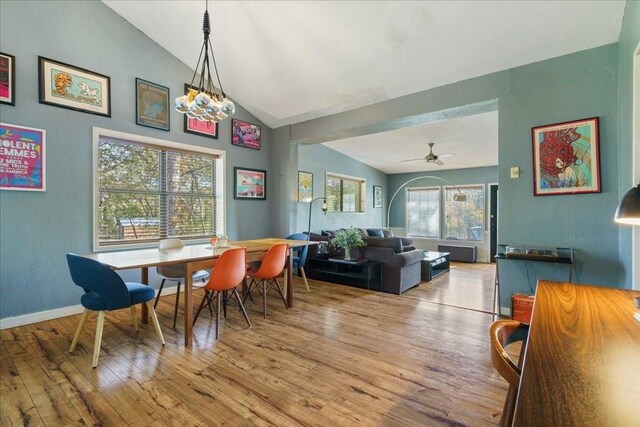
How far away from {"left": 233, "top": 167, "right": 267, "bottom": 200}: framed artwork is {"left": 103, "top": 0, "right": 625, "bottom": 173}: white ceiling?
1122mm

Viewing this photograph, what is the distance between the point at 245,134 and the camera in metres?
5.27

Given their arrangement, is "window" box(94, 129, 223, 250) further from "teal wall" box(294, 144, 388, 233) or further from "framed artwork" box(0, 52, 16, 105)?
"teal wall" box(294, 144, 388, 233)

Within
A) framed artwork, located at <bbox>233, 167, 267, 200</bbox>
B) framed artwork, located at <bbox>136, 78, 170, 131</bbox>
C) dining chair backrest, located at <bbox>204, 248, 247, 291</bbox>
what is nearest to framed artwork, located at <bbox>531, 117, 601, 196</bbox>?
dining chair backrest, located at <bbox>204, 248, 247, 291</bbox>

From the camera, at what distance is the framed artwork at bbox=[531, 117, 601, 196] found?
2.86 m

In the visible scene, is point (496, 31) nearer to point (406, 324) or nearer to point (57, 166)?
point (406, 324)

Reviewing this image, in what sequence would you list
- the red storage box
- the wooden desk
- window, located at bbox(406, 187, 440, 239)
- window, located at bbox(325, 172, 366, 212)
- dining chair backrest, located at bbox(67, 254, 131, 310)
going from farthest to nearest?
window, located at bbox(406, 187, 440, 239), window, located at bbox(325, 172, 366, 212), the red storage box, dining chair backrest, located at bbox(67, 254, 131, 310), the wooden desk

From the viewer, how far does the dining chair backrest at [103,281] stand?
87.1 inches

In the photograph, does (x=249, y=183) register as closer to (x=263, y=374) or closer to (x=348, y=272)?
(x=348, y=272)

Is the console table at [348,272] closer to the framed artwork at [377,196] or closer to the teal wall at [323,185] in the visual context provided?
the teal wall at [323,185]

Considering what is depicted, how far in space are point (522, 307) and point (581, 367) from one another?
2.50m

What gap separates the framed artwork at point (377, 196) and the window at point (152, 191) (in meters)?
4.95

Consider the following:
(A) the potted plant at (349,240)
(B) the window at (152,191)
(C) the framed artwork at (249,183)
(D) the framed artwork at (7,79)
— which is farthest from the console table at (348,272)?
(D) the framed artwork at (7,79)

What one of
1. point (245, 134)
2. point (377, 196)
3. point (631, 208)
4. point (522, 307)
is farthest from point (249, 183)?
point (631, 208)

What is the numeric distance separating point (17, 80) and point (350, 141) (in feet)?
17.0
